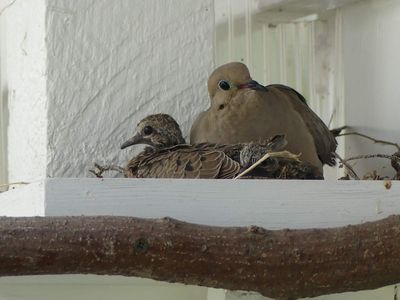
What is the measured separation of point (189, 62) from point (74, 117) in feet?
0.94

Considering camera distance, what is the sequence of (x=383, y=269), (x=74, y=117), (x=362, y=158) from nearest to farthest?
(x=383, y=269) < (x=74, y=117) < (x=362, y=158)

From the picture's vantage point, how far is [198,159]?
1985 millimetres

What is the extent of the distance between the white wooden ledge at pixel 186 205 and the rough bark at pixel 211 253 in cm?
13

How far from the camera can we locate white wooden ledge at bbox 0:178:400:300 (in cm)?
156

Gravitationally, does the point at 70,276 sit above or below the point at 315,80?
below

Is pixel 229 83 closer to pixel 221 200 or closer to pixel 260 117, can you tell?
pixel 260 117

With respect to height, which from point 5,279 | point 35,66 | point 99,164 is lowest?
point 5,279

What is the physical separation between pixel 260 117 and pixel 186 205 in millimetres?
934

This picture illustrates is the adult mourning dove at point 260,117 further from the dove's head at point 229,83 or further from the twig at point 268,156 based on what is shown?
the twig at point 268,156

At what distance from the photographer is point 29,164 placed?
2.07m

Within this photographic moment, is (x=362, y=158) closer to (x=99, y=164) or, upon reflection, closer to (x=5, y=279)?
(x=99, y=164)

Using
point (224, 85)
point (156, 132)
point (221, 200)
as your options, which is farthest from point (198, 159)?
point (224, 85)

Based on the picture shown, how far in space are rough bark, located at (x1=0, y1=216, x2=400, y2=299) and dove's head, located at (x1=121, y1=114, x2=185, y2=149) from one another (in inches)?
23.6

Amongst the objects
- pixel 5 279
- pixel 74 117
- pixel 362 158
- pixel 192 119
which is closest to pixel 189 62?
pixel 192 119
